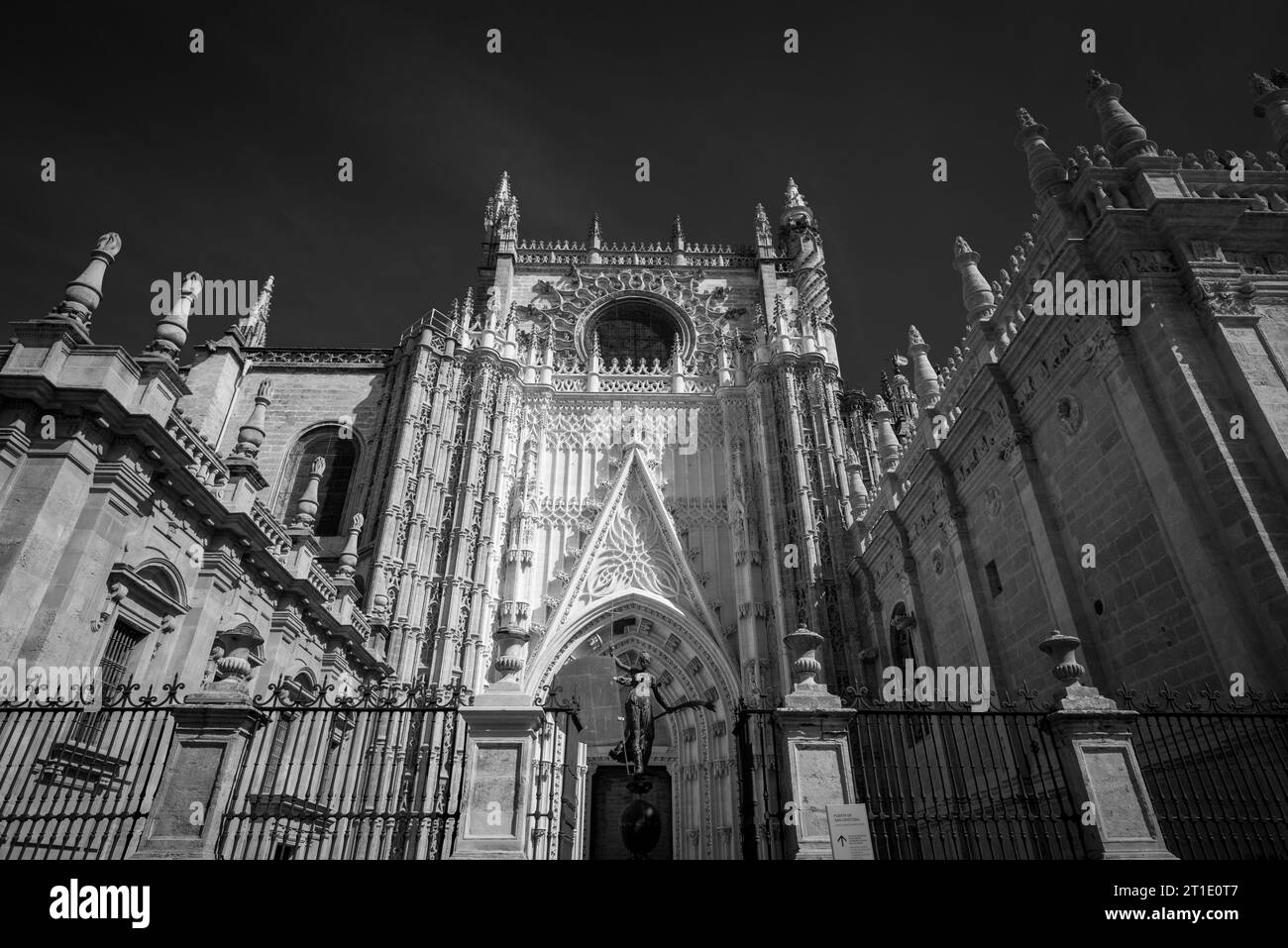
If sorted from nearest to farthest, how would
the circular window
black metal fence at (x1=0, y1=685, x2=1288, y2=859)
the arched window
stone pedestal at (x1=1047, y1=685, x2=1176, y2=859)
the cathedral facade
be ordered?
stone pedestal at (x1=1047, y1=685, x2=1176, y2=859)
black metal fence at (x1=0, y1=685, x2=1288, y2=859)
the cathedral facade
the arched window
the circular window

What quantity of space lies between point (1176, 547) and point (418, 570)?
17382 millimetres

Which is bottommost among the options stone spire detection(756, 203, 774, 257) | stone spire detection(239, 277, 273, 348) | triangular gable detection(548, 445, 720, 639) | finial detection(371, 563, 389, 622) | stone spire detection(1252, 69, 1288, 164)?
finial detection(371, 563, 389, 622)

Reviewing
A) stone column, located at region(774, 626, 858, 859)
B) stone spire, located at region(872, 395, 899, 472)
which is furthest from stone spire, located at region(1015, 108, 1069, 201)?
stone column, located at region(774, 626, 858, 859)

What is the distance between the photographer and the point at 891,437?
64.0ft

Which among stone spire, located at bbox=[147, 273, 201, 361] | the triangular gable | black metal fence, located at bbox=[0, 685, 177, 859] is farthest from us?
the triangular gable

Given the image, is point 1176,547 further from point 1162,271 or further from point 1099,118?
point 1099,118

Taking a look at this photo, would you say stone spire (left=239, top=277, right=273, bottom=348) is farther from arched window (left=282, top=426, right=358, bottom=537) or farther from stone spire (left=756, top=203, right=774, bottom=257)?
stone spire (left=756, top=203, right=774, bottom=257)

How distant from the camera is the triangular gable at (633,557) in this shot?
21.8 m

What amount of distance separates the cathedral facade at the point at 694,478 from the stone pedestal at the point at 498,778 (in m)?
0.22

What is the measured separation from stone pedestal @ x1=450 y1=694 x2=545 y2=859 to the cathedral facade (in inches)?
8.7

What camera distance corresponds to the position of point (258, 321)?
27344 mm

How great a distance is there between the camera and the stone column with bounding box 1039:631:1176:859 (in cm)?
636

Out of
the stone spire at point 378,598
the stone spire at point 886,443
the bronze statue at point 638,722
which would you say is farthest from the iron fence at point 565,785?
the stone spire at point 886,443
